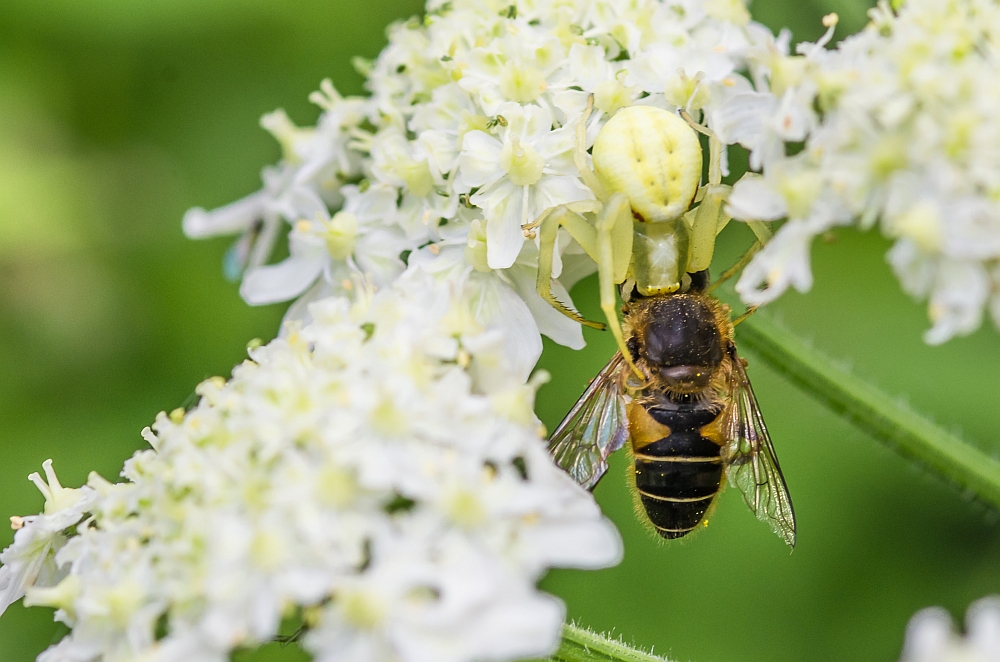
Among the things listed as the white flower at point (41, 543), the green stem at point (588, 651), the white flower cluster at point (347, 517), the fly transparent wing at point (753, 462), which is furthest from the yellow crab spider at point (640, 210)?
the white flower at point (41, 543)

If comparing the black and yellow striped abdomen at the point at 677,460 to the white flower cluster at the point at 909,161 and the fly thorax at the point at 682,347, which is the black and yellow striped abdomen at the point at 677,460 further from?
the white flower cluster at the point at 909,161

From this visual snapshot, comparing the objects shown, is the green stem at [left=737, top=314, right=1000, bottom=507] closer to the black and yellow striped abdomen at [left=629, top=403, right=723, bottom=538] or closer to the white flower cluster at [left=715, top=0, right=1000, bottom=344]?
the black and yellow striped abdomen at [left=629, top=403, right=723, bottom=538]

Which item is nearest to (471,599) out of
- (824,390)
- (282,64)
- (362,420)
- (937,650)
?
(362,420)

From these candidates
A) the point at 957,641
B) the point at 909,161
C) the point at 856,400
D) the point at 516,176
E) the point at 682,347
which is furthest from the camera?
the point at 856,400

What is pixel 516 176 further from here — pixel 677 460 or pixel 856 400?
pixel 856 400

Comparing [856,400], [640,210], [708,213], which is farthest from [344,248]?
[856,400]
